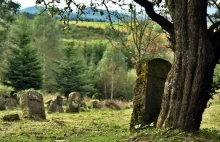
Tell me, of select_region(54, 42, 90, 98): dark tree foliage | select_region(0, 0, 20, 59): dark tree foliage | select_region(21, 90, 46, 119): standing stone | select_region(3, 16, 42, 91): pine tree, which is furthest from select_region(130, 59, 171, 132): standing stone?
select_region(0, 0, 20, 59): dark tree foliage

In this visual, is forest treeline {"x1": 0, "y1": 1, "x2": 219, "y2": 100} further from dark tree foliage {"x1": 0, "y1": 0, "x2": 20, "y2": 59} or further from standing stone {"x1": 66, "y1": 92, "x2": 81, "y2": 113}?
standing stone {"x1": 66, "y1": 92, "x2": 81, "y2": 113}

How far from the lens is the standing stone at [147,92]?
9.36m

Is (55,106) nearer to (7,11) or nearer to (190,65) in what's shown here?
(190,65)

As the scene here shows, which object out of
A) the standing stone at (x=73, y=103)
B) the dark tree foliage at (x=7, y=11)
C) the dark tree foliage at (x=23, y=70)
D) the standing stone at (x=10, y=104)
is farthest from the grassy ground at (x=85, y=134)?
the dark tree foliage at (x=7, y=11)

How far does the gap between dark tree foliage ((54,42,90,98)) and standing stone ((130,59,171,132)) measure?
99.8 ft

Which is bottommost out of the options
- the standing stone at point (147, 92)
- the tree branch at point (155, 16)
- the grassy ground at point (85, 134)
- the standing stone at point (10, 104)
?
the standing stone at point (10, 104)

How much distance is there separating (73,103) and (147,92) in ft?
38.0

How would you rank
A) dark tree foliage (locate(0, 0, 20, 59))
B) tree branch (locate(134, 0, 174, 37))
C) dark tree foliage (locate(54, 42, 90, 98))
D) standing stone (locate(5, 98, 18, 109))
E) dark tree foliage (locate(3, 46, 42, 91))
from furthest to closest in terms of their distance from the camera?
dark tree foliage (locate(0, 0, 20, 59)), dark tree foliage (locate(54, 42, 90, 98)), dark tree foliage (locate(3, 46, 42, 91)), standing stone (locate(5, 98, 18, 109)), tree branch (locate(134, 0, 174, 37))

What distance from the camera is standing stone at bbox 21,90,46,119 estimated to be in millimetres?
14555

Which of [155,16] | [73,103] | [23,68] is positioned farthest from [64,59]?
[155,16]

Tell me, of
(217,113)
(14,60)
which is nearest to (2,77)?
(14,60)

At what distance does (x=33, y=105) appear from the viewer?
14805 millimetres

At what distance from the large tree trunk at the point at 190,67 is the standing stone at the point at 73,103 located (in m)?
12.7

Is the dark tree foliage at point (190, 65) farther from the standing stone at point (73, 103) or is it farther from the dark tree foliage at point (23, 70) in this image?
the dark tree foliage at point (23, 70)
